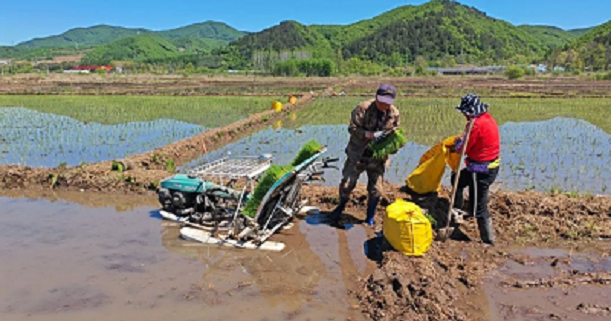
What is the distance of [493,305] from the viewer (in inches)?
158

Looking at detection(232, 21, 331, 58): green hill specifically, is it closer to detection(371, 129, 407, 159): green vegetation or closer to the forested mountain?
the forested mountain

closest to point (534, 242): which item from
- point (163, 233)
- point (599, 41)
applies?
point (163, 233)

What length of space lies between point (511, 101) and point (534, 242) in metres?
20.2

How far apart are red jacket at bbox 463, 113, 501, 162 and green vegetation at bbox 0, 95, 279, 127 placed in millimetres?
12415

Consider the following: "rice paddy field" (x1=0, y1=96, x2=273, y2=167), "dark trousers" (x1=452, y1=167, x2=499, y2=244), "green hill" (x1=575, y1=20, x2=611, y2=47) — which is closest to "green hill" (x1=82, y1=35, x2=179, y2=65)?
"green hill" (x1=575, y1=20, x2=611, y2=47)

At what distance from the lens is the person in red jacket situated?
16.4ft

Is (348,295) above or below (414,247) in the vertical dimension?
below

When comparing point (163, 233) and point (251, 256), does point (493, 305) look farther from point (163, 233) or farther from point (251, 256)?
point (163, 233)

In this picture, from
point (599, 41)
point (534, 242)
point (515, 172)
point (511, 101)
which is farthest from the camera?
point (599, 41)

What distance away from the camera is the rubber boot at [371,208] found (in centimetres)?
587

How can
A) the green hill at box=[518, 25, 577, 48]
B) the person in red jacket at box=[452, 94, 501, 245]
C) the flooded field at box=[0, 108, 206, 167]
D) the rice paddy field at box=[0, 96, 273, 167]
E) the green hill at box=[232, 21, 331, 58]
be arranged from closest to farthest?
the person in red jacket at box=[452, 94, 501, 245] < the flooded field at box=[0, 108, 206, 167] < the rice paddy field at box=[0, 96, 273, 167] < the green hill at box=[232, 21, 331, 58] < the green hill at box=[518, 25, 577, 48]

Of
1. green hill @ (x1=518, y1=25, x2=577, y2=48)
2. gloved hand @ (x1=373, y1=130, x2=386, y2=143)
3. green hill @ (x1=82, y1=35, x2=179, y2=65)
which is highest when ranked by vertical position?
green hill @ (x1=518, y1=25, x2=577, y2=48)

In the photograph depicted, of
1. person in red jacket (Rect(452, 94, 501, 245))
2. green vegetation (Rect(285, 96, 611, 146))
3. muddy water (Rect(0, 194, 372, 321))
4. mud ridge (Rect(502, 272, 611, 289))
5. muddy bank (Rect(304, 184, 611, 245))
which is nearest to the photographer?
muddy water (Rect(0, 194, 372, 321))

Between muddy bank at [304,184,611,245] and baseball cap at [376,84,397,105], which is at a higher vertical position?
baseball cap at [376,84,397,105]
